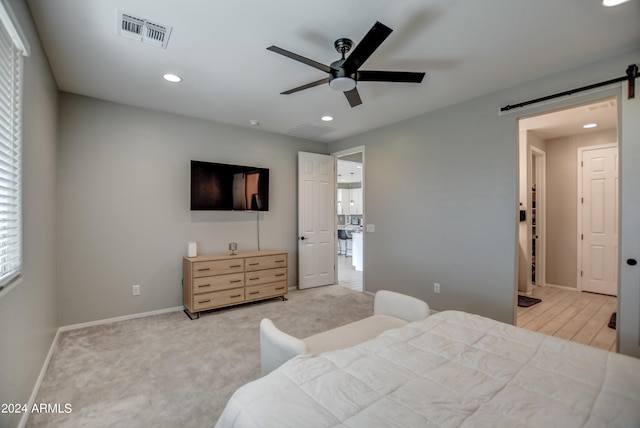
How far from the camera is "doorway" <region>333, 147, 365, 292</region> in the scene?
546 centimetres

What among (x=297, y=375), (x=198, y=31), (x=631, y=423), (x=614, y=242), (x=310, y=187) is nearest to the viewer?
(x=631, y=423)

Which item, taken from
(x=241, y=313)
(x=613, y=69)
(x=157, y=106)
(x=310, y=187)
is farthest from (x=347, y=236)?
(x=613, y=69)

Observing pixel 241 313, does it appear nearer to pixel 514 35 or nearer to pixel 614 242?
pixel 514 35

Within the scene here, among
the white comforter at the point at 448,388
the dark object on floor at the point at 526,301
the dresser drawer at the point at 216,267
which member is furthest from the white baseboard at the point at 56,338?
the dark object on floor at the point at 526,301

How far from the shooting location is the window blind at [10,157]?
1496 mm

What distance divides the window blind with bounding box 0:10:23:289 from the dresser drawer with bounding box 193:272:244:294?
195 cm

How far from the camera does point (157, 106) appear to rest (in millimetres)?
3656

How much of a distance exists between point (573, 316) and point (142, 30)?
5.61 m

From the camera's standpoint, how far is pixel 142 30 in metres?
2.14

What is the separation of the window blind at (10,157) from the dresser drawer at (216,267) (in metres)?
1.90

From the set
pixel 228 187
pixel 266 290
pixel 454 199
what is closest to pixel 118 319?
pixel 266 290

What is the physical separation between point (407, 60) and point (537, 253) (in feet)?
15.5

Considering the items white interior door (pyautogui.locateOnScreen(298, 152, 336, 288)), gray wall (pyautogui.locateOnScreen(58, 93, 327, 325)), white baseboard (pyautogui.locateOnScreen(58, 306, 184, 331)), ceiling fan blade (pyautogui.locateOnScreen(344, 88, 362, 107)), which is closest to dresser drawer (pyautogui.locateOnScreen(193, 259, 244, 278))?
gray wall (pyautogui.locateOnScreen(58, 93, 327, 325))

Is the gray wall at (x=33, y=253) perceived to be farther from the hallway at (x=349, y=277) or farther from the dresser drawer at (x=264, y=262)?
the hallway at (x=349, y=277)
